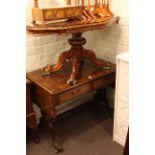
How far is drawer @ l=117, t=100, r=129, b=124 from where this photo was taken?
174cm

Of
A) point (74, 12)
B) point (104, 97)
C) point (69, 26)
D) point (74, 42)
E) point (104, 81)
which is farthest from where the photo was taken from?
point (104, 97)

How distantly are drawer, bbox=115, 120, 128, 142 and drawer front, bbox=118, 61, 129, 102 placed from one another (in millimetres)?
230

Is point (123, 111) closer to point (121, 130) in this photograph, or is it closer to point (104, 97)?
point (121, 130)

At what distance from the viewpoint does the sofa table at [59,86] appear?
1.67 meters

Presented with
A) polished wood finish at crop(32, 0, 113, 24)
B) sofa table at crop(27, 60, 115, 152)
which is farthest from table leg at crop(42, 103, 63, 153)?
polished wood finish at crop(32, 0, 113, 24)

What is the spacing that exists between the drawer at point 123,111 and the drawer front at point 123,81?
50 mm

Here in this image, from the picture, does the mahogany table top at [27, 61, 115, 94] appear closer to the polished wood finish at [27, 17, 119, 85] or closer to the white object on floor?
the polished wood finish at [27, 17, 119, 85]

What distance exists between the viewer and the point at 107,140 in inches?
76.7

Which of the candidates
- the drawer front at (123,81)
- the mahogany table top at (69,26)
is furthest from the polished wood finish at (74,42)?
the drawer front at (123,81)

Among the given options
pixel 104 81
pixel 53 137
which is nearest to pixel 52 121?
pixel 53 137

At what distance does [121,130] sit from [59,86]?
65 cm

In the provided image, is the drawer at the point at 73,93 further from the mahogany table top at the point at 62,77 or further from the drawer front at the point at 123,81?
the drawer front at the point at 123,81

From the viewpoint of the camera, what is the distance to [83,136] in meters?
2.00
